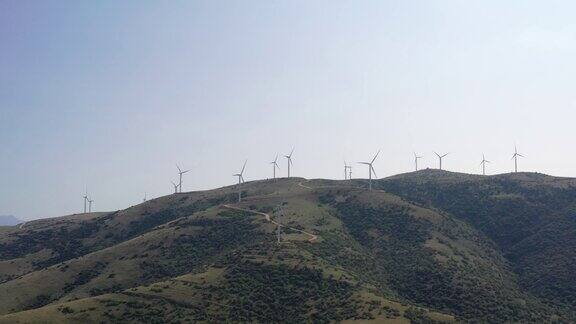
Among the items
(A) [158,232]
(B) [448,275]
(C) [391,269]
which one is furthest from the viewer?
(A) [158,232]

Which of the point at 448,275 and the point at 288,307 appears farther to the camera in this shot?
the point at 448,275

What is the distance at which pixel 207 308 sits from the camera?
339 ft

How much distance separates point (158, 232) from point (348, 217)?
2634 inches

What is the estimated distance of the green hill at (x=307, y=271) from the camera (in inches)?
4045

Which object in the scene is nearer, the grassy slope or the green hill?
the green hill

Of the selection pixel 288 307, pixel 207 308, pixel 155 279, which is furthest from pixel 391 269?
pixel 155 279

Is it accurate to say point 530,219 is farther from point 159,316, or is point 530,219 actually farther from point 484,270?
point 159,316

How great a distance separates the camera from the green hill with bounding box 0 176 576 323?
102750 mm

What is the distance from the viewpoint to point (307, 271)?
119m

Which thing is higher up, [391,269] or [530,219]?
[530,219]

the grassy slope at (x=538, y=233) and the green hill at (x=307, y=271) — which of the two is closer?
the green hill at (x=307, y=271)

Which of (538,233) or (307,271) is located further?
(538,233)

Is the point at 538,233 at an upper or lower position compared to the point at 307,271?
upper

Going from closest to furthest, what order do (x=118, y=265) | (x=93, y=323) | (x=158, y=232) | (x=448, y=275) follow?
(x=93, y=323) < (x=448, y=275) < (x=118, y=265) < (x=158, y=232)
